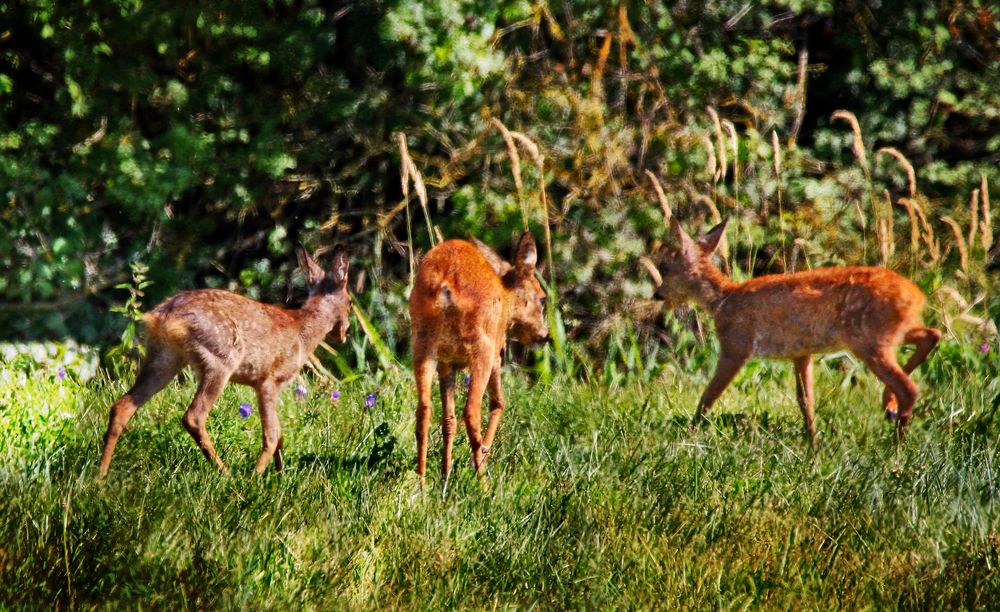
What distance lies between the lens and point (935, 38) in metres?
10.4

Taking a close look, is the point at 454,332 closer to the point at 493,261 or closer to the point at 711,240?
the point at 493,261

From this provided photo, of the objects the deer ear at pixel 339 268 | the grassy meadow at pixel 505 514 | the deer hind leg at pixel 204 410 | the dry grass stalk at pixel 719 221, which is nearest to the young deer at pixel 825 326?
the grassy meadow at pixel 505 514

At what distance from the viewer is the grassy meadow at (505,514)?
175 inches

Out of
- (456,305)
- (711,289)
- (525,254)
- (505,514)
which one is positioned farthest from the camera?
(711,289)

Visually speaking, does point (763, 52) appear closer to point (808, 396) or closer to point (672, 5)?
point (672, 5)

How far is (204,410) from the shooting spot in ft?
17.8

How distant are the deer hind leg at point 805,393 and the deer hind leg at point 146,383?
3086 millimetres

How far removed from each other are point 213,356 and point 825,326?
119 inches

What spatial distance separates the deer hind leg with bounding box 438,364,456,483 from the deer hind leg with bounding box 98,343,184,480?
1.13 metres

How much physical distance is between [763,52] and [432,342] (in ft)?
18.0

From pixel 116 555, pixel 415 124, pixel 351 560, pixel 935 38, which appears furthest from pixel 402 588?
pixel 935 38

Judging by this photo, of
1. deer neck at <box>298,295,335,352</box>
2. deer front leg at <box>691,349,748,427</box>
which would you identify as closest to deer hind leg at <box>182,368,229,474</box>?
deer neck at <box>298,295,335,352</box>

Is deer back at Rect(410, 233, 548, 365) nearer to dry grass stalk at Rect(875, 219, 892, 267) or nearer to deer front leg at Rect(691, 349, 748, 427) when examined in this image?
deer front leg at Rect(691, 349, 748, 427)

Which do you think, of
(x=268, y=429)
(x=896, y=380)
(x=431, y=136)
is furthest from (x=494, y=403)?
(x=431, y=136)
